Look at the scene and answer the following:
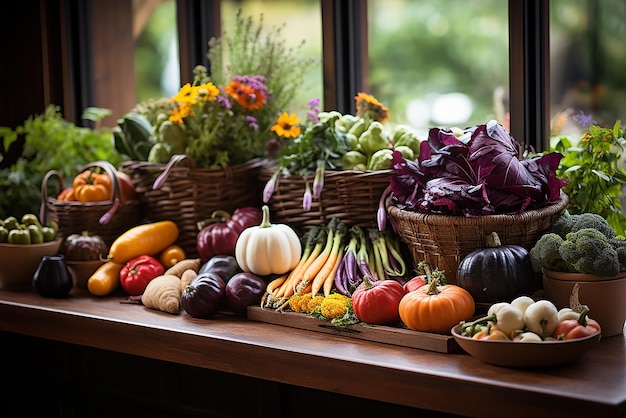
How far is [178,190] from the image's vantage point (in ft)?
9.20

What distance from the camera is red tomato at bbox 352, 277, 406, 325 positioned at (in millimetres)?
2088


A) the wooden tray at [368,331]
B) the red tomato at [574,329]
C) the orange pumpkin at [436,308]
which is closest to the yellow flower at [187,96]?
the wooden tray at [368,331]

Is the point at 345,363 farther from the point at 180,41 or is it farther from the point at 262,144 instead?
the point at 180,41

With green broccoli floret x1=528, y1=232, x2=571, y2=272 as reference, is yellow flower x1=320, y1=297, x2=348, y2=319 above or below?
below

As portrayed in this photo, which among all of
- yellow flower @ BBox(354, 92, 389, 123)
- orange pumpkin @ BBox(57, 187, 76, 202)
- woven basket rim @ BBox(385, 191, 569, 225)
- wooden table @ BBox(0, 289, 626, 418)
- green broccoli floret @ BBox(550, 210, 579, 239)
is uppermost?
yellow flower @ BBox(354, 92, 389, 123)

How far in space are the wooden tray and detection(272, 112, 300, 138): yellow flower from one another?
657 millimetres

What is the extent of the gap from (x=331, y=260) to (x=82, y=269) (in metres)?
0.94

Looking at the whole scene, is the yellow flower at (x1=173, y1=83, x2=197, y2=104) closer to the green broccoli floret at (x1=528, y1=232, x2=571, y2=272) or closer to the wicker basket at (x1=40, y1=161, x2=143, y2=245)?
the wicker basket at (x1=40, y1=161, x2=143, y2=245)

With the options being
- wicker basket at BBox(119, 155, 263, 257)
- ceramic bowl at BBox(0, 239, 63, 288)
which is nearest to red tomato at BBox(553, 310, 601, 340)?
wicker basket at BBox(119, 155, 263, 257)

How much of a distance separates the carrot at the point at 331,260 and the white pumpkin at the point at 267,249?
0.36 feet

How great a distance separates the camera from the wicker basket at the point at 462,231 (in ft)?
6.85

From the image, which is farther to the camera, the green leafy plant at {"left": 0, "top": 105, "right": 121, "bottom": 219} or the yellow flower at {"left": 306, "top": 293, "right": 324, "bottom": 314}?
the green leafy plant at {"left": 0, "top": 105, "right": 121, "bottom": 219}

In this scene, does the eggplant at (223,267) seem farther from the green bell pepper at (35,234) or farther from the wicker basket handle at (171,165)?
the green bell pepper at (35,234)

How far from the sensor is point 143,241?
2732 millimetres
